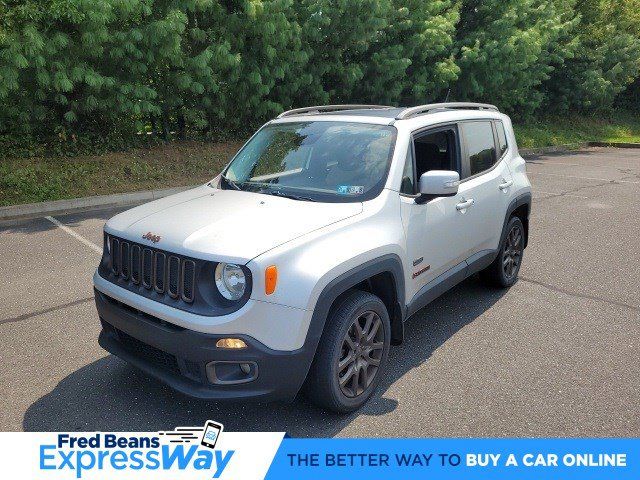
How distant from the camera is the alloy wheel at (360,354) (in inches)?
125

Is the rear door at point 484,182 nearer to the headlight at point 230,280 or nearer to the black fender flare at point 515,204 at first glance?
the black fender flare at point 515,204

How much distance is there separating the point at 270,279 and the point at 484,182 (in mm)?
2640

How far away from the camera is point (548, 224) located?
27.4ft

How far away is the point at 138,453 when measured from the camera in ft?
9.39

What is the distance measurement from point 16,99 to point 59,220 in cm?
346

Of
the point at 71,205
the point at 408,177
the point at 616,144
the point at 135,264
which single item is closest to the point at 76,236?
the point at 71,205

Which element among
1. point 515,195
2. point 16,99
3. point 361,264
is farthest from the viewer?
point 16,99

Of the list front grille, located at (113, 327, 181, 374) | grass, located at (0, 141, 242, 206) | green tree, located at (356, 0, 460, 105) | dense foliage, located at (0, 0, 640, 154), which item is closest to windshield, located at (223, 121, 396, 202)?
front grille, located at (113, 327, 181, 374)

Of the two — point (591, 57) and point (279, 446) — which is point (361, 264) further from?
point (591, 57)

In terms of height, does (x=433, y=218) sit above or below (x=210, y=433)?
above

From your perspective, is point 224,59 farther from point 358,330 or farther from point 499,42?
point 499,42

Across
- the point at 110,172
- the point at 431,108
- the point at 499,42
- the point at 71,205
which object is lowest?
the point at 71,205

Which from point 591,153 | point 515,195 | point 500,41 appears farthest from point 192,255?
point 591,153

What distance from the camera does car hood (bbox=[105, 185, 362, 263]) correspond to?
2.81m
